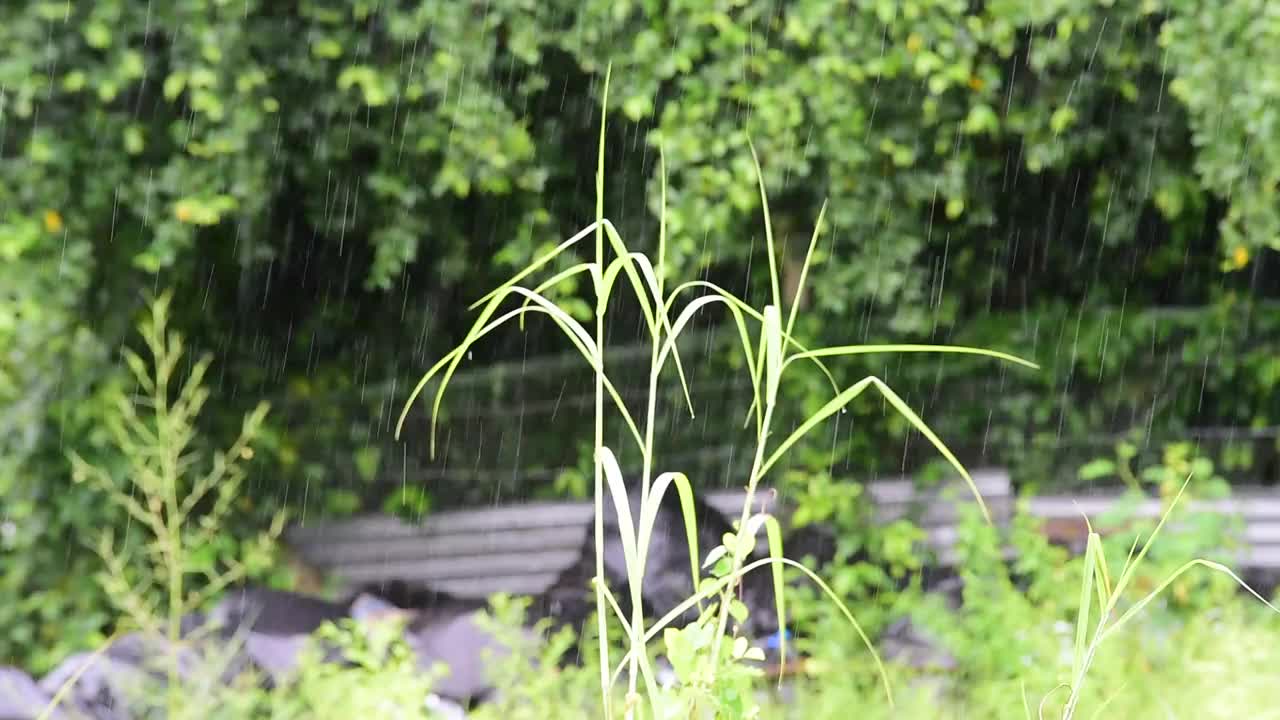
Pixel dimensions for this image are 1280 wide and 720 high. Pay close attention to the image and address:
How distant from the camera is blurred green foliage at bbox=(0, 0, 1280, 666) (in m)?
3.25

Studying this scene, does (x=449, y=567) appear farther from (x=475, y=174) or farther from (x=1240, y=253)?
(x=1240, y=253)

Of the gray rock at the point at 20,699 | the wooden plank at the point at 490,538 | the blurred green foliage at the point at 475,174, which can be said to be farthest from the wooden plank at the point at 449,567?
the gray rock at the point at 20,699

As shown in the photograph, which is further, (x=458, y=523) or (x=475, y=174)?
(x=458, y=523)

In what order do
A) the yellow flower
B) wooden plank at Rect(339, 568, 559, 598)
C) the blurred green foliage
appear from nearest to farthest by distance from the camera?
the blurred green foliage → the yellow flower → wooden plank at Rect(339, 568, 559, 598)

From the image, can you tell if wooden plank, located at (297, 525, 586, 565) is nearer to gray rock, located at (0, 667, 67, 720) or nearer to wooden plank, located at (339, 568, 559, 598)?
wooden plank, located at (339, 568, 559, 598)

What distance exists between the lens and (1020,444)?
15.1 feet

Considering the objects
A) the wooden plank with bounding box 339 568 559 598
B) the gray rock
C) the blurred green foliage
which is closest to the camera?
the gray rock

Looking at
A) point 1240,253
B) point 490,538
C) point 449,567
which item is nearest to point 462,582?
point 449,567

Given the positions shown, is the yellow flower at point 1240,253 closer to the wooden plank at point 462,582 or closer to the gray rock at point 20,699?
the wooden plank at point 462,582

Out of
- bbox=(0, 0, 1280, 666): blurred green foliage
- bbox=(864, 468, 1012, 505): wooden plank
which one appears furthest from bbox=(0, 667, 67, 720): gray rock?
bbox=(864, 468, 1012, 505): wooden plank

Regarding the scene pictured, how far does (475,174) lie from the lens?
3.47 m

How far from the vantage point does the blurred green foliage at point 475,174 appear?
3248 mm

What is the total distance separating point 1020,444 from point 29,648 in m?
3.35

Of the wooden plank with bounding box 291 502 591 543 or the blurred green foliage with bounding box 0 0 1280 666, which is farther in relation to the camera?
the wooden plank with bounding box 291 502 591 543
